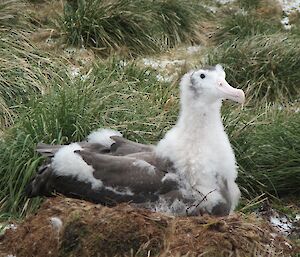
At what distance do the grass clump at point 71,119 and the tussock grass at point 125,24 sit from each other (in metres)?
1.50

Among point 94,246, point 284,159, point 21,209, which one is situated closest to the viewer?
point 94,246

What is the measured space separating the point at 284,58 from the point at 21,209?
3648 millimetres

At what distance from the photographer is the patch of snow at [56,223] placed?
3463 mm

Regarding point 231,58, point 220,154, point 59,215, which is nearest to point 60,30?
point 231,58

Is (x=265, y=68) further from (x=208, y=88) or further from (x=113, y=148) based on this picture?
(x=113, y=148)

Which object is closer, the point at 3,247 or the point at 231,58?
the point at 3,247

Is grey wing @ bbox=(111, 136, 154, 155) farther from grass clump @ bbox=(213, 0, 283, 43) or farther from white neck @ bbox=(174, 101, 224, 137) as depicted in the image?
grass clump @ bbox=(213, 0, 283, 43)

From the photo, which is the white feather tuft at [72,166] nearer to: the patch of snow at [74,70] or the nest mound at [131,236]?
the nest mound at [131,236]

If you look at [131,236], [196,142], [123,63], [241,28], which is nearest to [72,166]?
[196,142]

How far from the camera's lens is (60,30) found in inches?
307

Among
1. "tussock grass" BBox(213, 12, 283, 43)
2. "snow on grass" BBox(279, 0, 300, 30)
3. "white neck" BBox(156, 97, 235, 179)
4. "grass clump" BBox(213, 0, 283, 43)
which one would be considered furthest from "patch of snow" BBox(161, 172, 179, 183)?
"snow on grass" BBox(279, 0, 300, 30)

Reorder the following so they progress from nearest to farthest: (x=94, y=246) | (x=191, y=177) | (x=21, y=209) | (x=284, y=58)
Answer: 1. (x=94, y=246)
2. (x=191, y=177)
3. (x=21, y=209)
4. (x=284, y=58)

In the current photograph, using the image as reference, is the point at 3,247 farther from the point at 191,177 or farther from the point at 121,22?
the point at 121,22

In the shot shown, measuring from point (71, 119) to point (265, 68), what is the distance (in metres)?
2.83
